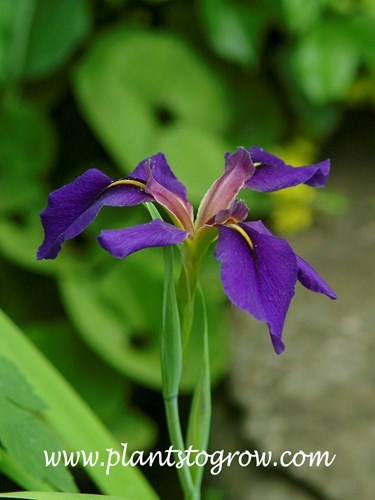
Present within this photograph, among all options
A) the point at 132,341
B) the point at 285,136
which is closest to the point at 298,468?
the point at 132,341

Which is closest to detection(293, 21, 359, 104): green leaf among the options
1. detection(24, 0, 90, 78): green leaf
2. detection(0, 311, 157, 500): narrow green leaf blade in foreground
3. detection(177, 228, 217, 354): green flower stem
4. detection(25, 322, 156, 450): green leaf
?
detection(24, 0, 90, 78): green leaf

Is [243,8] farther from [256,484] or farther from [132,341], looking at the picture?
[256,484]

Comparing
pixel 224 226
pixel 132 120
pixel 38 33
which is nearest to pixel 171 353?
pixel 224 226

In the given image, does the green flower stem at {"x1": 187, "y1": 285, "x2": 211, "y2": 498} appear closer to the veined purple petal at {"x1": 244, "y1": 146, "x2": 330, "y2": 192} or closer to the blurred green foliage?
the veined purple petal at {"x1": 244, "y1": 146, "x2": 330, "y2": 192}

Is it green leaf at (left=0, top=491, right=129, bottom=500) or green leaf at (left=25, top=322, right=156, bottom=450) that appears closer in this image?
green leaf at (left=0, top=491, right=129, bottom=500)

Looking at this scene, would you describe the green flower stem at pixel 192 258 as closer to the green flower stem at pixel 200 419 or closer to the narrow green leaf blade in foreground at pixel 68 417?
the green flower stem at pixel 200 419

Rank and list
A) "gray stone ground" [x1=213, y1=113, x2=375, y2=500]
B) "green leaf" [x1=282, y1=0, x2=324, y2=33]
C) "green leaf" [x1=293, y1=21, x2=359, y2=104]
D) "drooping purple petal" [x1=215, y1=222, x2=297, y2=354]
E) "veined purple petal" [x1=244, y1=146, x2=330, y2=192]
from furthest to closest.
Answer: "green leaf" [x1=293, y1=21, x2=359, y2=104] < "green leaf" [x1=282, y1=0, x2=324, y2=33] < "gray stone ground" [x1=213, y1=113, x2=375, y2=500] < "veined purple petal" [x1=244, y1=146, x2=330, y2=192] < "drooping purple petal" [x1=215, y1=222, x2=297, y2=354]

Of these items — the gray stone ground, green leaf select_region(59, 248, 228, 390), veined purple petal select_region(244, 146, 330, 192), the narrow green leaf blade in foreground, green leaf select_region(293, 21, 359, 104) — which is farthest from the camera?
green leaf select_region(293, 21, 359, 104)
